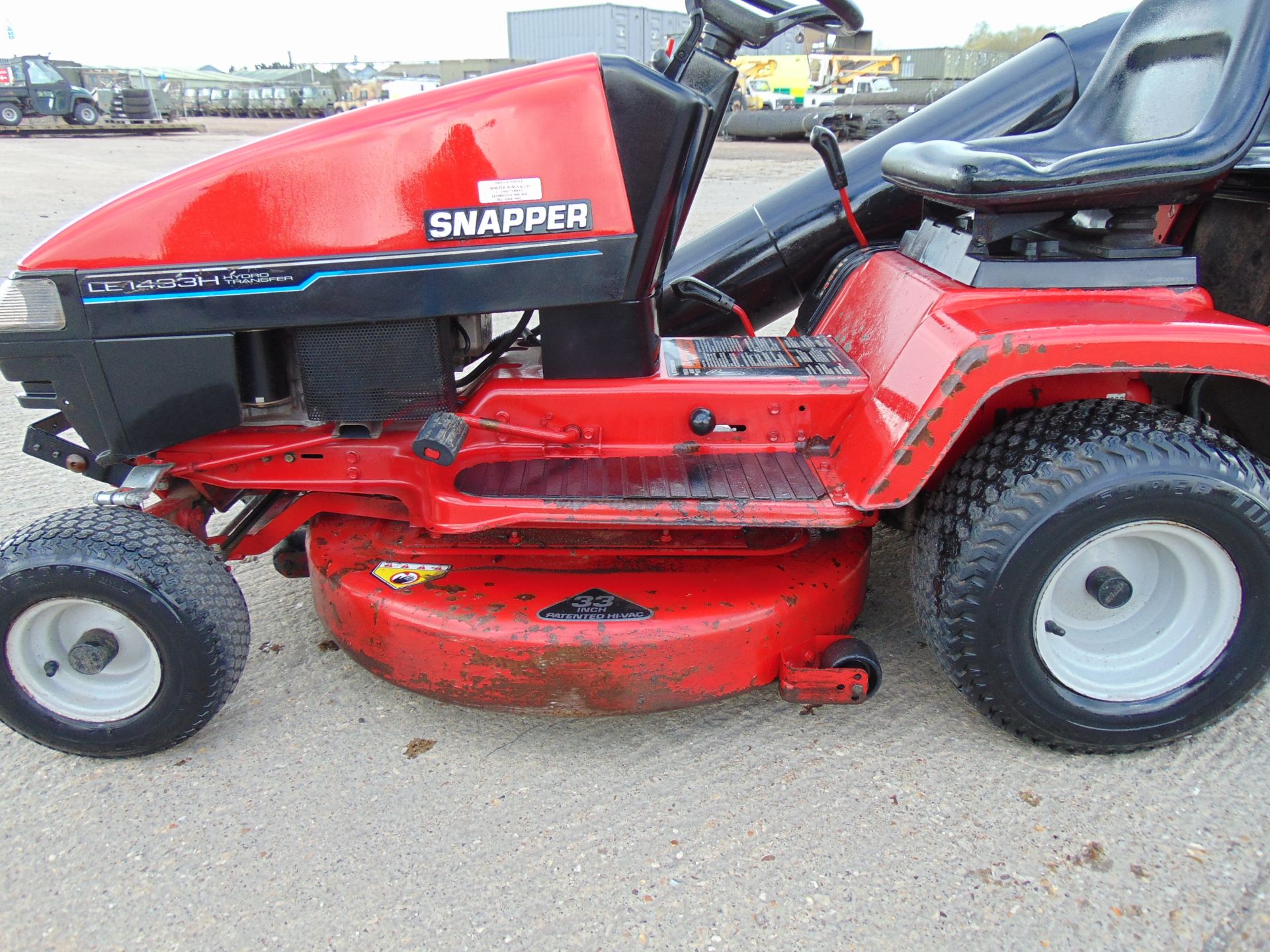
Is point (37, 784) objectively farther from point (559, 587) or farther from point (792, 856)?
point (792, 856)

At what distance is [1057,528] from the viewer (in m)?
1.89

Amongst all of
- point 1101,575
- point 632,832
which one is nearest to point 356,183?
point 632,832

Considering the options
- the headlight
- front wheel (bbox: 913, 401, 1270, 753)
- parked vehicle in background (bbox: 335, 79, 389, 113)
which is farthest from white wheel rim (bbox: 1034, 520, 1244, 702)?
parked vehicle in background (bbox: 335, 79, 389, 113)

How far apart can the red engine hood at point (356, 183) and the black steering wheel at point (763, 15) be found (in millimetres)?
406

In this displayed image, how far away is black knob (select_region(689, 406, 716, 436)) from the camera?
222cm

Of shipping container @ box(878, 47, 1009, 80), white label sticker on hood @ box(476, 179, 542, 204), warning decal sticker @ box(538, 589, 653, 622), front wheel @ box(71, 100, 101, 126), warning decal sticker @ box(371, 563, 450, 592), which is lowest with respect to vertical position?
warning decal sticker @ box(538, 589, 653, 622)

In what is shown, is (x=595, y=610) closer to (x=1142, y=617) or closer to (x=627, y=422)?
(x=627, y=422)

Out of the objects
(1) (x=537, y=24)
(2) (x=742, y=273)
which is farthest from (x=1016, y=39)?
(2) (x=742, y=273)

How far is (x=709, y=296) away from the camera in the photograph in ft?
9.50

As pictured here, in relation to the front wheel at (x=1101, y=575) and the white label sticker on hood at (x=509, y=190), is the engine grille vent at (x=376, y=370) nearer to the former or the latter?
the white label sticker on hood at (x=509, y=190)

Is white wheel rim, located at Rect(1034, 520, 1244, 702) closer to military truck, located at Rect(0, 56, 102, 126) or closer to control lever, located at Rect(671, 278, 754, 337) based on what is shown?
control lever, located at Rect(671, 278, 754, 337)

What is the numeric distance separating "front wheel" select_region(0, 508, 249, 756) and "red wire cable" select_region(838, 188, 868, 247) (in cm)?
209

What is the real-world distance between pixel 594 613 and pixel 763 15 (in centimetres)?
147

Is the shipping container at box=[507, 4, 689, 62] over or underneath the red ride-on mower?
over
